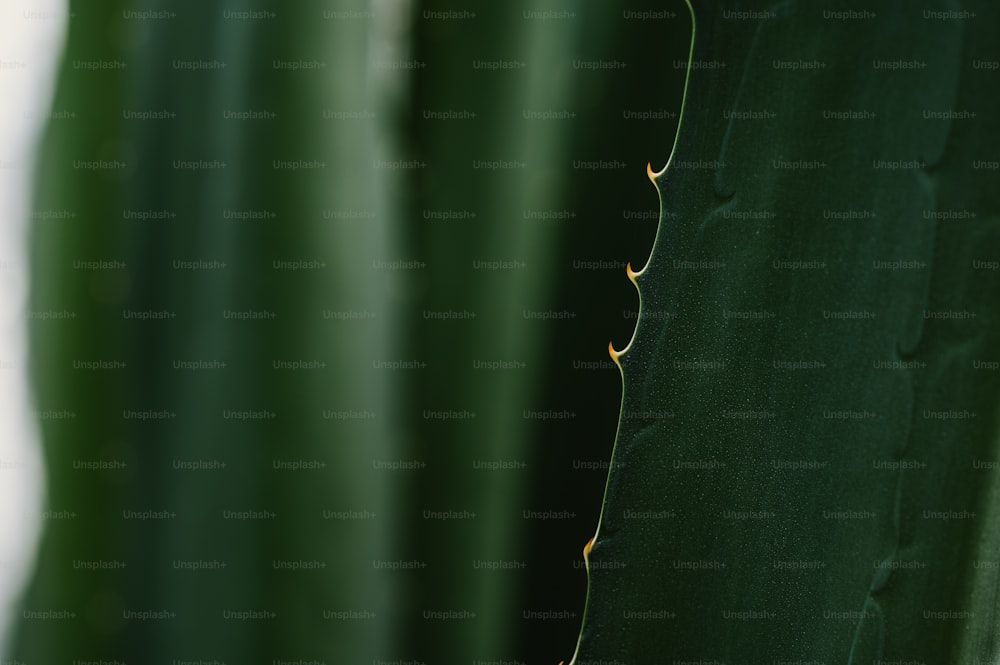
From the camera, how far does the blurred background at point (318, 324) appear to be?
3.00 feet

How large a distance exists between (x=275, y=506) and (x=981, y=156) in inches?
28.5

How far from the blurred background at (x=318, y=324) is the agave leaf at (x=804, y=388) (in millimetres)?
431

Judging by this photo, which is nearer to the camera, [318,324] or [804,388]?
[804,388]

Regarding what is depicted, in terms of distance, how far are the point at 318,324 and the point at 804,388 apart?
57 cm

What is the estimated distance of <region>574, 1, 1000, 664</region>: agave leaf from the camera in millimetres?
485

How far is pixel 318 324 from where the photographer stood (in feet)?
3.04

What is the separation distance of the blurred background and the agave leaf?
0.43 meters

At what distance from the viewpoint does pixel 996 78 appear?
51 cm

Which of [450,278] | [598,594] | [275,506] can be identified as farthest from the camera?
[450,278]

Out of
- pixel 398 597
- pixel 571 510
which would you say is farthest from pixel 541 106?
pixel 398 597

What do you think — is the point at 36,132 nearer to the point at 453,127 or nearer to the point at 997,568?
the point at 453,127

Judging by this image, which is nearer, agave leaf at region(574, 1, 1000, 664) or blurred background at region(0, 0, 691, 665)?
agave leaf at region(574, 1, 1000, 664)

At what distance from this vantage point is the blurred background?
0.91m

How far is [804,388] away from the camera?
1.64ft
